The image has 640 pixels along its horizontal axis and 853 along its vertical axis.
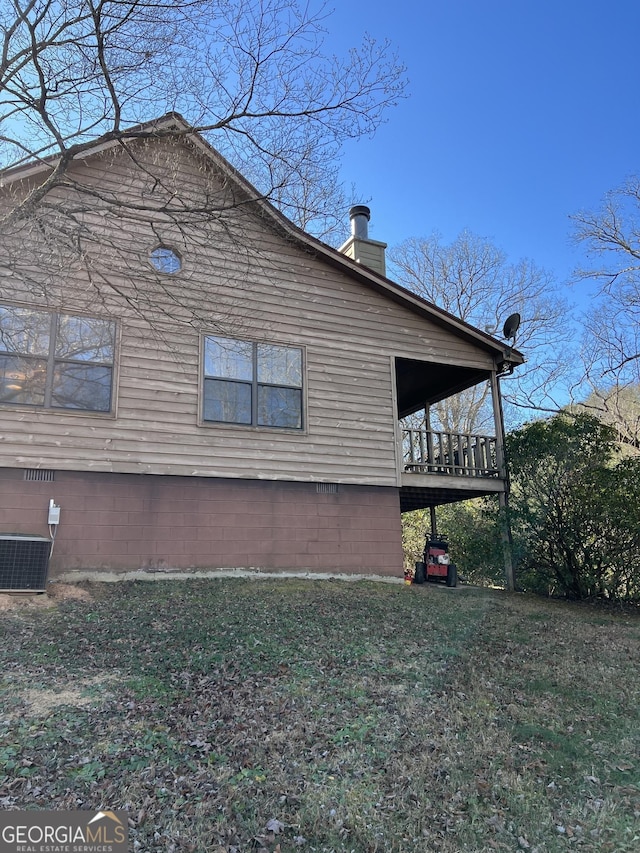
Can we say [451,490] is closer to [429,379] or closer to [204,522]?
[429,379]

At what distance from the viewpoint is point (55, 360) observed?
→ 8383mm

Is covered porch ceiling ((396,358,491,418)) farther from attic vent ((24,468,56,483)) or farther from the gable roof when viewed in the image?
attic vent ((24,468,56,483))

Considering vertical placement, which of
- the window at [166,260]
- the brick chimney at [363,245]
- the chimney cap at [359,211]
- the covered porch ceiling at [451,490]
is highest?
the chimney cap at [359,211]

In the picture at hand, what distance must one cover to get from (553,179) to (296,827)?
23.4m

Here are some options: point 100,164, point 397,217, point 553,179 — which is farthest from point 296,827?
point 553,179

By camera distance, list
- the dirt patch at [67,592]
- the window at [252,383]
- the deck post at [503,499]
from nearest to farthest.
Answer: the dirt patch at [67,592]
the window at [252,383]
the deck post at [503,499]

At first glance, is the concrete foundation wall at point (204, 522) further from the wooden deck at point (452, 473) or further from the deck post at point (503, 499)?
the deck post at point (503, 499)

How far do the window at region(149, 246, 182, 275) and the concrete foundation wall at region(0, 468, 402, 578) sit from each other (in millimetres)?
3255

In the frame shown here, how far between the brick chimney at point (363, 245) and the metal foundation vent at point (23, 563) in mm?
8178

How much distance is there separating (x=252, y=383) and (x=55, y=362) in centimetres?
296

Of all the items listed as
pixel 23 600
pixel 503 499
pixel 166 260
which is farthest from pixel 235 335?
pixel 503 499

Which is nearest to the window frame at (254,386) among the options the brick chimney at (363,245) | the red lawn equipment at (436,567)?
the brick chimney at (363,245)

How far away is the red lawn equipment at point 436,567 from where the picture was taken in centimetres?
1133

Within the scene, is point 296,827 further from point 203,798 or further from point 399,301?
point 399,301
